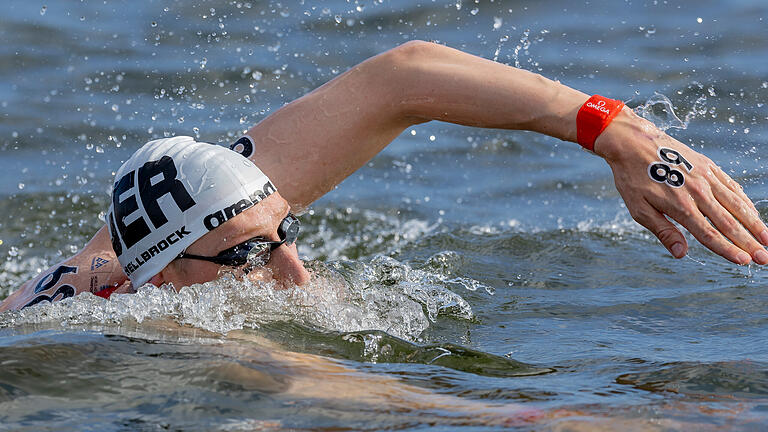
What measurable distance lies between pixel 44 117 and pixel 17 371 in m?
6.91

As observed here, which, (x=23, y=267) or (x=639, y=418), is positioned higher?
(x=23, y=267)

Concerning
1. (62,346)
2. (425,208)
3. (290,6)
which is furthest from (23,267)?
(290,6)

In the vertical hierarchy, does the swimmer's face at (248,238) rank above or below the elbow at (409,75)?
below

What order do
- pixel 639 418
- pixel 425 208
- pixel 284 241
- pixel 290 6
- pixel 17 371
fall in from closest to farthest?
pixel 639 418, pixel 17 371, pixel 284 241, pixel 425 208, pixel 290 6

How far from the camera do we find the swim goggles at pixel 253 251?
394 centimetres

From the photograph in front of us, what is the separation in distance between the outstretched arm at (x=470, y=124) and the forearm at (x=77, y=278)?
2.88ft

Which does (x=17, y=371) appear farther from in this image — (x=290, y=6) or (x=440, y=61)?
(x=290, y=6)

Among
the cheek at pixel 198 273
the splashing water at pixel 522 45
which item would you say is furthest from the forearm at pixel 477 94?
the splashing water at pixel 522 45

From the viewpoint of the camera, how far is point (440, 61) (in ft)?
13.9

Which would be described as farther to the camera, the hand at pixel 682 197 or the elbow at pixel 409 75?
the elbow at pixel 409 75

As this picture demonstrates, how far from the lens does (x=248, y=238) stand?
3.97 metres

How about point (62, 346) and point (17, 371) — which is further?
point (62, 346)

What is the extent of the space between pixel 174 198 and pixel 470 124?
1.30 m

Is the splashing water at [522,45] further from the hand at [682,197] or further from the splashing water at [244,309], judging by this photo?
the hand at [682,197]
